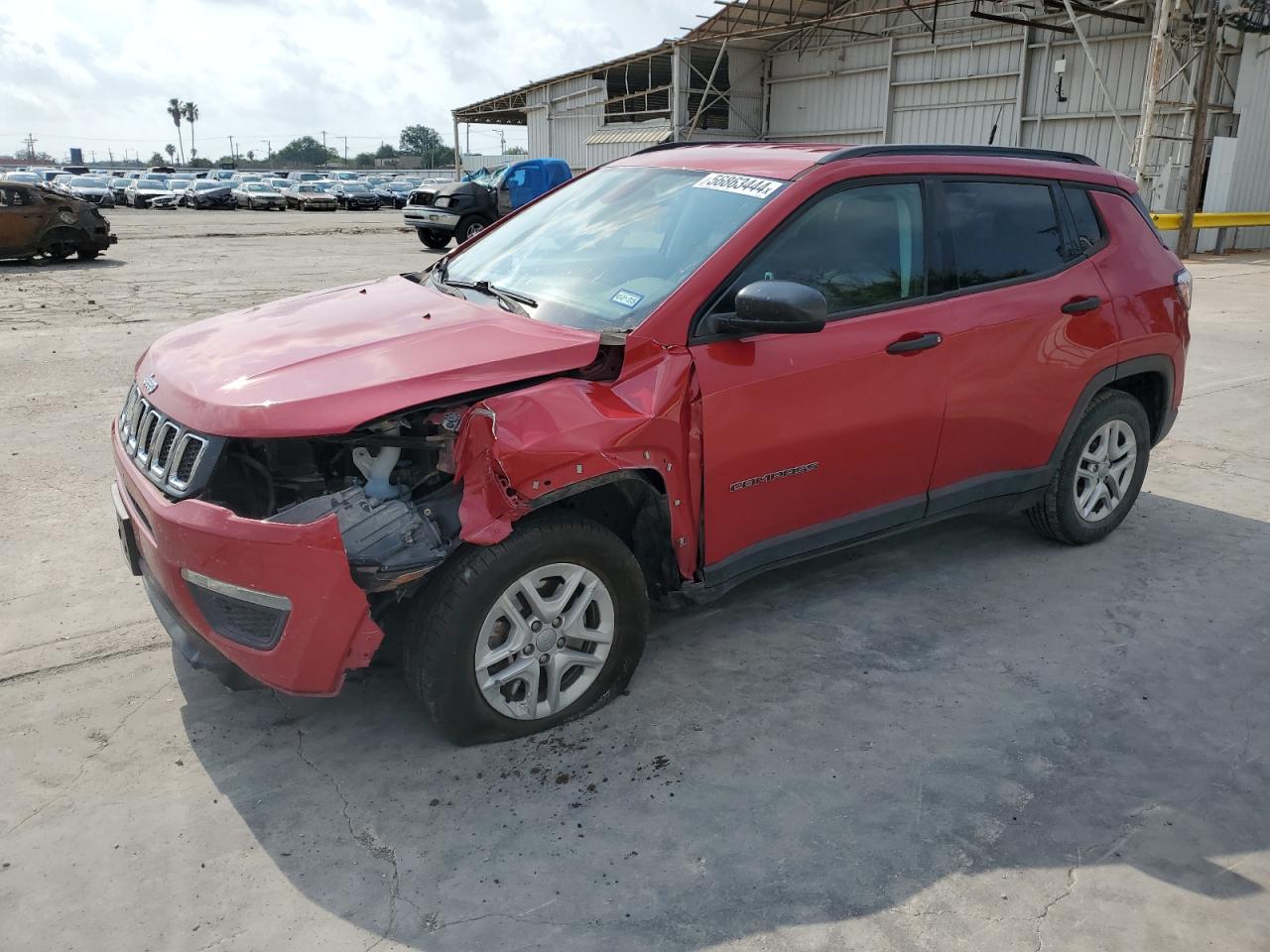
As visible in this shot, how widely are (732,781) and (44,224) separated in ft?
61.5

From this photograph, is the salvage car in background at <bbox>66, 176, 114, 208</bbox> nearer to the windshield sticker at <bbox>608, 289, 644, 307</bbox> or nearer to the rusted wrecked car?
the rusted wrecked car

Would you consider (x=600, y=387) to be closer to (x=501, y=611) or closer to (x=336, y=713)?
(x=501, y=611)

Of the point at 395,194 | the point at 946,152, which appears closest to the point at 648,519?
the point at 946,152

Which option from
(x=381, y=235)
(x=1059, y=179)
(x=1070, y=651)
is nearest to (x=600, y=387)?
(x=1070, y=651)

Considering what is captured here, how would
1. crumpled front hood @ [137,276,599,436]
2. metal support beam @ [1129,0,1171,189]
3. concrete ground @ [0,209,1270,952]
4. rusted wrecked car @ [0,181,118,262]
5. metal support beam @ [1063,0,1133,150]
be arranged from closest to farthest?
concrete ground @ [0,209,1270,952] < crumpled front hood @ [137,276,599,436] < rusted wrecked car @ [0,181,118,262] < metal support beam @ [1129,0,1171,189] < metal support beam @ [1063,0,1133,150]

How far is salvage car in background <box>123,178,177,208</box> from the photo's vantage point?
146 feet

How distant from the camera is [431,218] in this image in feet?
71.4

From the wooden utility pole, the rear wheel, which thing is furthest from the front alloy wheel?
the wooden utility pole

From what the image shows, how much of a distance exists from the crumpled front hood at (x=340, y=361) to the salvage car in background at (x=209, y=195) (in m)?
44.2

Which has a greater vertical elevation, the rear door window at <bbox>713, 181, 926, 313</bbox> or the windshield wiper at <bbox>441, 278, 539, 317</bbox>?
the rear door window at <bbox>713, 181, 926, 313</bbox>

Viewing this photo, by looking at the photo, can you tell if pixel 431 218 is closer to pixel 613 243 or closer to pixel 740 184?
pixel 613 243

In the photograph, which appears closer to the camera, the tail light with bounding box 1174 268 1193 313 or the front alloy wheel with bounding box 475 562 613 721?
the front alloy wheel with bounding box 475 562 613 721

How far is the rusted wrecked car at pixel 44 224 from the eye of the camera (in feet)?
56.2

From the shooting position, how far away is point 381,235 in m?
26.7
